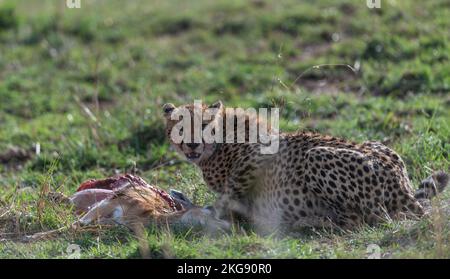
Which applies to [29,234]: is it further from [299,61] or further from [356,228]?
[299,61]

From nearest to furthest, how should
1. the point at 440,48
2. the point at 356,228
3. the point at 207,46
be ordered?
the point at 356,228
the point at 440,48
the point at 207,46

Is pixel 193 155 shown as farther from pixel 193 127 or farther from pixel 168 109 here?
pixel 168 109

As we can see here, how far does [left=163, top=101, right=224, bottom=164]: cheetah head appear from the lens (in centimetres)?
637

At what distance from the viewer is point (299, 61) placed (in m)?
10.9

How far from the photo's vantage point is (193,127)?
6.39m

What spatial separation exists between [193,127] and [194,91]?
4012 millimetres

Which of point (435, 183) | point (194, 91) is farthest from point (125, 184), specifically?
point (194, 91)

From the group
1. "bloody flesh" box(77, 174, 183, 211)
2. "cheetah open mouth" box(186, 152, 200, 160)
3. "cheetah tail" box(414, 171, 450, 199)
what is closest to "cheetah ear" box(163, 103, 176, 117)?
"cheetah open mouth" box(186, 152, 200, 160)

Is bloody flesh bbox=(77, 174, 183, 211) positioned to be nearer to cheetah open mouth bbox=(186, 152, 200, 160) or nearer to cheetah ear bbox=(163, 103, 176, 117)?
cheetah open mouth bbox=(186, 152, 200, 160)

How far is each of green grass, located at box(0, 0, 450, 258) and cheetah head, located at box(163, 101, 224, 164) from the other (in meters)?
0.44

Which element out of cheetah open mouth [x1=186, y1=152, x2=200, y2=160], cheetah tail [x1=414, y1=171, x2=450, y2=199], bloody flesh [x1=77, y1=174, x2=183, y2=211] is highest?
cheetah open mouth [x1=186, y1=152, x2=200, y2=160]

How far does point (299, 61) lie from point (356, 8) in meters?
1.46

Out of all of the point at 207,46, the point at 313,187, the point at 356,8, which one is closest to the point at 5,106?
the point at 207,46

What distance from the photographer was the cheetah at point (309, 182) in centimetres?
595
